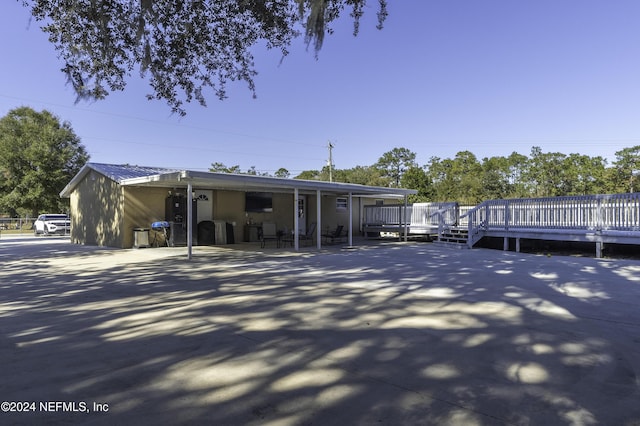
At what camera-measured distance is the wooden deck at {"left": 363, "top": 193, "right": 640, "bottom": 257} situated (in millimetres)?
11750

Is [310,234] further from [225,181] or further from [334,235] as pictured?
[225,181]

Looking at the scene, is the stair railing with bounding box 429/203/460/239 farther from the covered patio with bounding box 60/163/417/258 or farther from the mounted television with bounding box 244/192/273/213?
the mounted television with bounding box 244/192/273/213

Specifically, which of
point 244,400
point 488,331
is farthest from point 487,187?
point 244,400

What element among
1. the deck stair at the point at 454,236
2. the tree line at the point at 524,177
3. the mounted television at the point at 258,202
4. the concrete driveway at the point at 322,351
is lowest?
the concrete driveway at the point at 322,351

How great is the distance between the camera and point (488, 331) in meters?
4.50

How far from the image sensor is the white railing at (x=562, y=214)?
11.7m

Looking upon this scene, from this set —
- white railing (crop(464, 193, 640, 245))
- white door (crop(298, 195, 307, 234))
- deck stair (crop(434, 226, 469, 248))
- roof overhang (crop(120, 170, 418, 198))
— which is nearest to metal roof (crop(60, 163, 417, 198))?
roof overhang (crop(120, 170, 418, 198))

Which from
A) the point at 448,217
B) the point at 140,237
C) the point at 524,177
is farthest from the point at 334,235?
the point at 524,177

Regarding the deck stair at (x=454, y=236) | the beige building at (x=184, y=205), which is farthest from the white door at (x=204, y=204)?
the deck stair at (x=454, y=236)

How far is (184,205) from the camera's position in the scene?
1539 cm

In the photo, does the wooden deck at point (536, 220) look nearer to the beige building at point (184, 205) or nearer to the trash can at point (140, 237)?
A: the beige building at point (184, 205)

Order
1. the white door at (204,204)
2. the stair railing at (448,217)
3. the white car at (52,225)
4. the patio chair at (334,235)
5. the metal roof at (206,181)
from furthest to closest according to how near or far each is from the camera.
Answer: the white car at (52,225) → the stair railing at (448,217) → the patio chair at (334,235) → the white door at (204,204) → the metal roof at (206,181)

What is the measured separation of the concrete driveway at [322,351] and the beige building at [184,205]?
670cm

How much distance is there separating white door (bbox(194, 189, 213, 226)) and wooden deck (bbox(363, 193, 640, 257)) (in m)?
8.30
